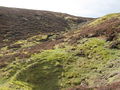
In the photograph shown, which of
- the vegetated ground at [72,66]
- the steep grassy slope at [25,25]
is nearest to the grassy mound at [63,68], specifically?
the vegetated ground at [72,66]

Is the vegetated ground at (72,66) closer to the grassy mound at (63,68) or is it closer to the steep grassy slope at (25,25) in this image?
the grassy mound at (63,68)

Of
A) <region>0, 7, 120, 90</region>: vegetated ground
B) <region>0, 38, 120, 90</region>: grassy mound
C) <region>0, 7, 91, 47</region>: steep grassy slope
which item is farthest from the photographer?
<region>0, 7, 91, 47</region>: steep grassy slope

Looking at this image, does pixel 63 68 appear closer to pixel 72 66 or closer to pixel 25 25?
pixel 72 66

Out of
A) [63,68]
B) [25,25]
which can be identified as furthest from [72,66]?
[25,25]

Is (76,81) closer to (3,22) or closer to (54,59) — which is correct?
(54,59)

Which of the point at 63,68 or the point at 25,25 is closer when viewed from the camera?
the point at 63,68

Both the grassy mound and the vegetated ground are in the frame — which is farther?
the grassy mound

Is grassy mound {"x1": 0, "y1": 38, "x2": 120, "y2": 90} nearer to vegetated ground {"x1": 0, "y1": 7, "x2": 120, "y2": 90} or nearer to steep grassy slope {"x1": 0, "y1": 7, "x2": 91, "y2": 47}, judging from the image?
vegetated ground {"x1": 0, "y1": 7, "x2": 120, "y2": 90}

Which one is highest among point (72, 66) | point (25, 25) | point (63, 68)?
point (72, 66)

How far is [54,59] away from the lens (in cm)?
2672

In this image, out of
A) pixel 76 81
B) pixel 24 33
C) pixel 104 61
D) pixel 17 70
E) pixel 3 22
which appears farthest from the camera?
pixel 3 22

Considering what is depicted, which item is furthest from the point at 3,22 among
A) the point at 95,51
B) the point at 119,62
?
the point at 119,62

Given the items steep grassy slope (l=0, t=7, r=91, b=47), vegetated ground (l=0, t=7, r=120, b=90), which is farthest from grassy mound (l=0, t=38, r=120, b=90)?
steep grassy slope (l=0, t=7, r=91, b=47)

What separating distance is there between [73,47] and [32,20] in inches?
2140
